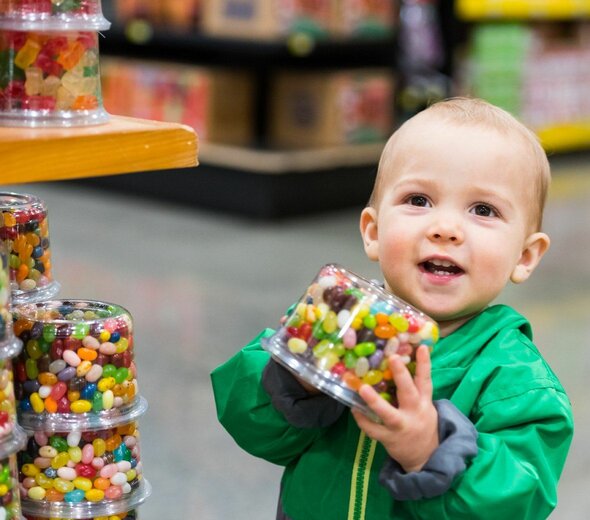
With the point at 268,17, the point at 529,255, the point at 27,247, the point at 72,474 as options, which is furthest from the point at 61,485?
the point at 268,17

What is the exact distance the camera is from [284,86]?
609cm

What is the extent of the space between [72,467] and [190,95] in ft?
15.3

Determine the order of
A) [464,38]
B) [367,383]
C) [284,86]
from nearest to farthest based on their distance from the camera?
[367,383] → [284,86] → [464,38]

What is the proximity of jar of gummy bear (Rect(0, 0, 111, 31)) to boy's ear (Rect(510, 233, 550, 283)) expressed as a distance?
0.65 meters

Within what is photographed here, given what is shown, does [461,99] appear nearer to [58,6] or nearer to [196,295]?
[58,6]

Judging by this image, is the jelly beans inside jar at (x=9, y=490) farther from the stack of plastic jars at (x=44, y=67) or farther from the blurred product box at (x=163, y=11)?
the blurred product box at (x=163, y=11)

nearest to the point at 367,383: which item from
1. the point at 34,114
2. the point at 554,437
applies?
the point at 554,437

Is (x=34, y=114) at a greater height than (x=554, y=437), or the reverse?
(x=34, y=114)

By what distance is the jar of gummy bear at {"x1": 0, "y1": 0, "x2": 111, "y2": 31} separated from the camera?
1.49 m

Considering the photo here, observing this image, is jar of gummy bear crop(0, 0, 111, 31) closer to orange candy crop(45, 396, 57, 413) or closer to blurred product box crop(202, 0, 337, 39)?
orange candy crop(45, 396, 57, 413)

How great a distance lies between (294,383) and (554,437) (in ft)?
1.02

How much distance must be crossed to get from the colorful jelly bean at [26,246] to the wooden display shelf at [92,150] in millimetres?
231

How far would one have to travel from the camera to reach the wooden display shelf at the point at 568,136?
8039mm

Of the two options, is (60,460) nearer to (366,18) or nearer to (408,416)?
(408,416)
